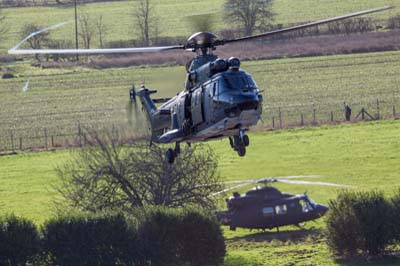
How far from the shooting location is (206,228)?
157 feet

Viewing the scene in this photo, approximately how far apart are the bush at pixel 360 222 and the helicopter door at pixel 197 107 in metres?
19.4

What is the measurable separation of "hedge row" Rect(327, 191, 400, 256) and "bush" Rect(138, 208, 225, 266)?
527 cm

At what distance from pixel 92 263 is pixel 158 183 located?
576 cm

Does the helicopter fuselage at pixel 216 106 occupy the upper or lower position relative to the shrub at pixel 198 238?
→ upper

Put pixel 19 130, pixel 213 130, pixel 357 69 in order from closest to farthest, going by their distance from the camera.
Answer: pixel 213 130
pixel 19 130
pixel 357 69

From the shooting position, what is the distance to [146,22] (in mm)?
115438

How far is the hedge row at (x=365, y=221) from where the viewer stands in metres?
49.7

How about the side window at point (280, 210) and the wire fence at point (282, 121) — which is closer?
the side window at point (280, 210)

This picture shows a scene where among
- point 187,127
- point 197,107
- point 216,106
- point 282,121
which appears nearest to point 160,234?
point 187,127

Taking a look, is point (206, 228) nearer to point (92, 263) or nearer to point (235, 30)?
point (92, 263)

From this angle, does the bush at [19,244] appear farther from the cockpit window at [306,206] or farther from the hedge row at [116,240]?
the cockpit window at [306,206]

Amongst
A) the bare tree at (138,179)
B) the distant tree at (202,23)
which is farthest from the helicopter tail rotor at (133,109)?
the bare tree at (138,179)

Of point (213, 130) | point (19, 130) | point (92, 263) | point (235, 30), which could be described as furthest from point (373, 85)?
point (213, 130)

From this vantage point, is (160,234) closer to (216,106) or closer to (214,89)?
(214,89)
